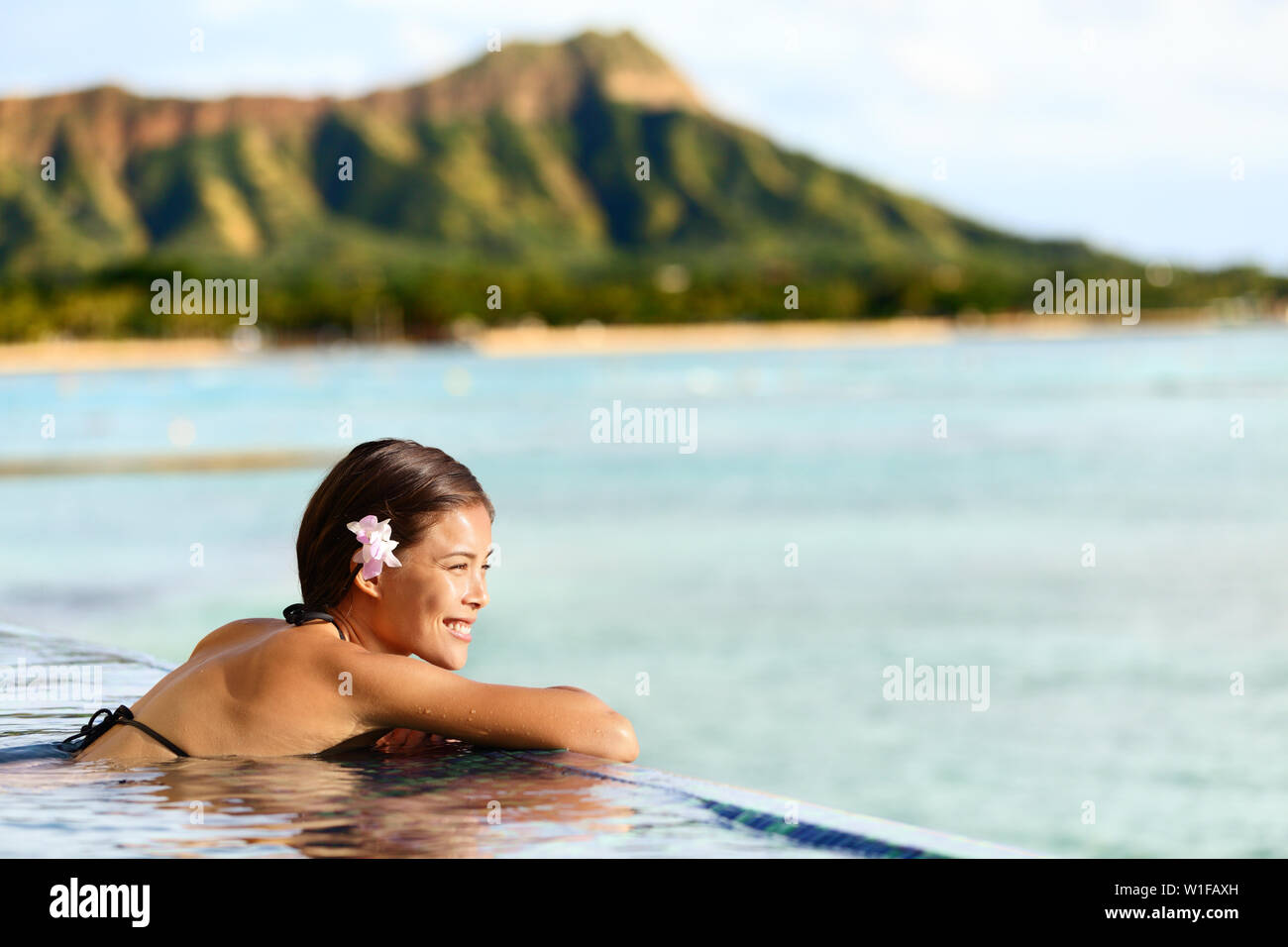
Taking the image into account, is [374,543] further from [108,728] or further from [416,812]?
[108,728]

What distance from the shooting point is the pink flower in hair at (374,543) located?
533 cm

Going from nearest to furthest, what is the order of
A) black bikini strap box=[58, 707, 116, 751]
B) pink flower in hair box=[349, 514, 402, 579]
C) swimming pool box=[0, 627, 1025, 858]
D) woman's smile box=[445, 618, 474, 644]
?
swimming pool box=[0, 627, 1025, 858]
pink flower in hair box=[349, 514, 402, 579]
woman's smile box=[445, 618, 474, 644]
black bikini strap box=[58, 707, 116, 751]

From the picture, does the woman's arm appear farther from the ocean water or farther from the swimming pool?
the ocean water

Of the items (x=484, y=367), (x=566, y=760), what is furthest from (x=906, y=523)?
(x=484, y=367)

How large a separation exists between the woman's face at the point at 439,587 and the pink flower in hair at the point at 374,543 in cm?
10

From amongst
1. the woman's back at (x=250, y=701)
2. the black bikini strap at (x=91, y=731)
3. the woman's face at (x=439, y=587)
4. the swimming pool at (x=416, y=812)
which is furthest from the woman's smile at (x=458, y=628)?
the black bikini strap at (x=91, y=731)

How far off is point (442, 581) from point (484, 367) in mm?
171566

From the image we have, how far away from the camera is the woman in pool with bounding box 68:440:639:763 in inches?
216

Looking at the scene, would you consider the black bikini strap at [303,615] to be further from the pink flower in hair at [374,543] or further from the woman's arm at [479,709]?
the pink flower in hair at [374,543]

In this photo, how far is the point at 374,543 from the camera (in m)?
5.33

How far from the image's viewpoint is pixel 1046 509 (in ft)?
134

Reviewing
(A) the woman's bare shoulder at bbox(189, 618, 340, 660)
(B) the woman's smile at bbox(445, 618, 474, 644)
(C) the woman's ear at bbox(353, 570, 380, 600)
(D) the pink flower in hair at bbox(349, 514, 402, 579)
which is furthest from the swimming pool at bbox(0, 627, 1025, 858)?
(D) the pink flower in hair at bbox(349, 514, 402, 579)

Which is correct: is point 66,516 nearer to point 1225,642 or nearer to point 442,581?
point 1225,642

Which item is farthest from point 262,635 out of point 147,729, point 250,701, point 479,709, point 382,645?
point 479,709
